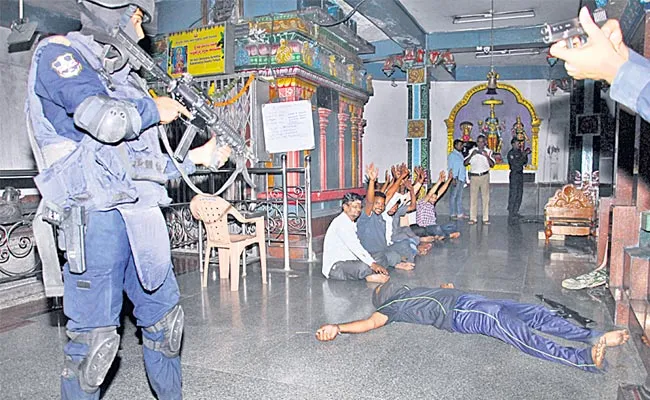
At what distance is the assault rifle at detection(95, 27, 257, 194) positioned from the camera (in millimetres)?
2057

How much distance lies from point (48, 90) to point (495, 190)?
1189 centimetres

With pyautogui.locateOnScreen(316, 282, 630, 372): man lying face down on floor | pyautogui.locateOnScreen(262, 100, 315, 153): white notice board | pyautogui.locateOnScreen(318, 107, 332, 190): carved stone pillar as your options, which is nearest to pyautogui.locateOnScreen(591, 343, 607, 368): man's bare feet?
pyautogui.locateOnScreen(316, 282, 630, 372): man lying face down on floor

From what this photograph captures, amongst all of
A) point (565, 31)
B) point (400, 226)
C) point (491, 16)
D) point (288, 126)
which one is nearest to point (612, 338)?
point (565, 31)

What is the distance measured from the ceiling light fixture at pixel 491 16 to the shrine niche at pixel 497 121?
3.68 metres

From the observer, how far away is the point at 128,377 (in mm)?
2865

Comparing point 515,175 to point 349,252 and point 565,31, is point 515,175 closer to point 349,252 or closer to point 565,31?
point 349,252

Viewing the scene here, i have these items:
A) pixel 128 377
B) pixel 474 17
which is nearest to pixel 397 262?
pixel 128 377

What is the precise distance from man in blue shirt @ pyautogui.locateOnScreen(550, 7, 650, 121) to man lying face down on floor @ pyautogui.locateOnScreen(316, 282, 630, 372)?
1.85 metres

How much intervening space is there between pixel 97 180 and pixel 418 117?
9.68 metres

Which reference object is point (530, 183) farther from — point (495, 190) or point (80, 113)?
point (80, 113)

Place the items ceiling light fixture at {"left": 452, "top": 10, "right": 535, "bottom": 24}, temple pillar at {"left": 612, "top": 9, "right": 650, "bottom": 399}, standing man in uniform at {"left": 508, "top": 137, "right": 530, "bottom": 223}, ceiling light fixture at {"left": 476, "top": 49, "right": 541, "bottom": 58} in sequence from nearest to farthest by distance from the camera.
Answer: temple pillar at {"left": 612, "top": 9, "right": 650, "bottom": 399}, ceiling light fixture at {"left": 452, "top": 10, "right": 535, "bottom": 24}, ceiling light fixture at {"left": 476, "top": 49, "right": 541, "bottom": 58}, standing man in uniform at {"left": 508, "top": 137, "right": 530, "bottom": 223}

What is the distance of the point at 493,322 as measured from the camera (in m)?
3.13

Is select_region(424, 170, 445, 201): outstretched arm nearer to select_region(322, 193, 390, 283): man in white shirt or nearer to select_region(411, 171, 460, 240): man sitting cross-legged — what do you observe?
select_region(411, 171, 460, 240): man sitting cross-legged

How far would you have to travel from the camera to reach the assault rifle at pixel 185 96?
206 cm
